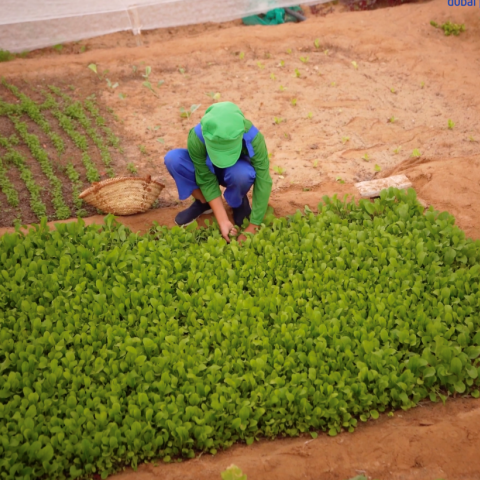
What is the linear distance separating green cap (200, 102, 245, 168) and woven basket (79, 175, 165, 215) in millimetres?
996

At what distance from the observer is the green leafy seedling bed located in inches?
131

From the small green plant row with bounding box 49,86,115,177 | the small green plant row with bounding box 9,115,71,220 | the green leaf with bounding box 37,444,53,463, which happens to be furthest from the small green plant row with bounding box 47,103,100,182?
the green leaf with bounding box 37,444,53,463

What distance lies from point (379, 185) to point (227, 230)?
1.56 m

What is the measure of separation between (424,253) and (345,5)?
6.55 metres

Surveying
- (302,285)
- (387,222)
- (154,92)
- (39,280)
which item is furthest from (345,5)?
(39,280)

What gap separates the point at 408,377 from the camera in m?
3.58

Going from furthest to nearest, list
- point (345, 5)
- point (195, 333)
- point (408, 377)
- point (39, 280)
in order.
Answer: point (345, 5) < point (39, 280) < point (195, 333) < point (408, 377)

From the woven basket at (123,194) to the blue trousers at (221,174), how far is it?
388mm

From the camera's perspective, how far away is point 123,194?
506 cm

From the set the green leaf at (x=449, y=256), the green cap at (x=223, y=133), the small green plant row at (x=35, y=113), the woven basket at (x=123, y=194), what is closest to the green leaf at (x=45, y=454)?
the green cap at (x=223, y=133)

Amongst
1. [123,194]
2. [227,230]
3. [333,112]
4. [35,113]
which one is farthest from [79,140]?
[333,112]

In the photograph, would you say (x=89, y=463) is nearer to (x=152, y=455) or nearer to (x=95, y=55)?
(x=152, y=455)

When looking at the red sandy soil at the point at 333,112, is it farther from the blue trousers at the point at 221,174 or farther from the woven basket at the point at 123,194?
the blue trousers at the point at 221,174

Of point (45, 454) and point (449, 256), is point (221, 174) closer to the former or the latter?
point (449, 256)
